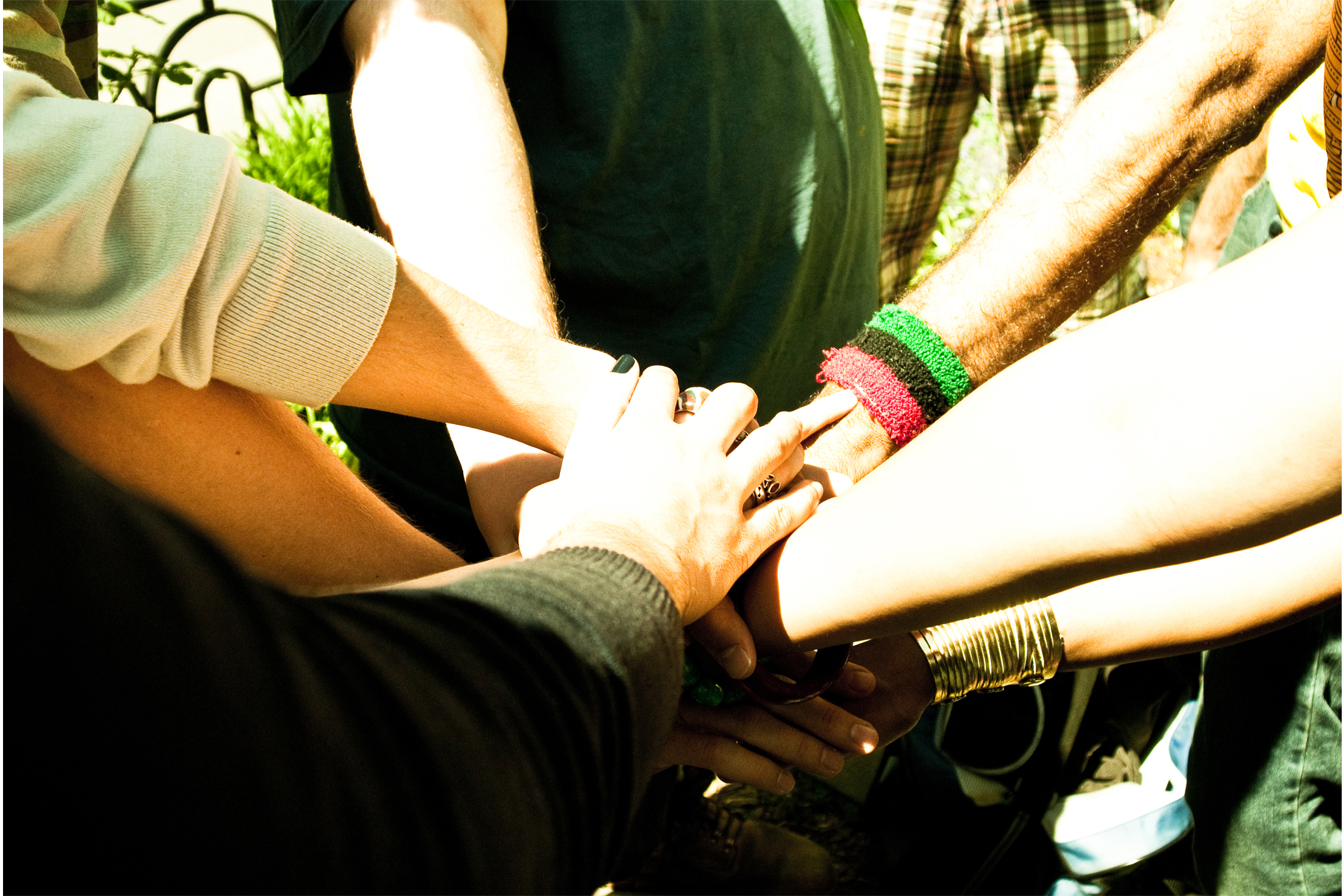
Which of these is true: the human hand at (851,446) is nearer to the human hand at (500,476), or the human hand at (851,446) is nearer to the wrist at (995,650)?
the wrist at (995,650)

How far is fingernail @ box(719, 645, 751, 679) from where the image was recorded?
48.6 inches

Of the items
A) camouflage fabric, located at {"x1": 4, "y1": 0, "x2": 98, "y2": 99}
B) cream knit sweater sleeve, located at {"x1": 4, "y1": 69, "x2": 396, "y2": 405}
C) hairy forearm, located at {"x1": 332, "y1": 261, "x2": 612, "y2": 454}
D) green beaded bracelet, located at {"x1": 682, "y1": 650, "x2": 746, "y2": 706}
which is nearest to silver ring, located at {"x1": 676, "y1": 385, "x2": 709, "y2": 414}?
hairy forearm, located at {"x1": 332, "y1": 261, "x2": 612, "y2": 454}

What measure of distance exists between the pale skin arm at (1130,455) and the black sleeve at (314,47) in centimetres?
109

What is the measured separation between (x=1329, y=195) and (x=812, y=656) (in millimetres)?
1098

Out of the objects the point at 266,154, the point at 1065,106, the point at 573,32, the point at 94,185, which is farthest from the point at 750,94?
the point at 266,154

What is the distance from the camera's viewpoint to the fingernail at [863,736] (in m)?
1.41

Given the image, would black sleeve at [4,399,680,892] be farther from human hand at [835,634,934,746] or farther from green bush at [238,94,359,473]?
green bush at [238,94,359,473]

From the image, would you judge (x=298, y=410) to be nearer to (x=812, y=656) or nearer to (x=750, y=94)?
(x=750, y=94)

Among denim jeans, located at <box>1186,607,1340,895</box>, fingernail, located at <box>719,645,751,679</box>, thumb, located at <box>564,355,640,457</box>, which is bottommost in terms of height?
denim jeans, located at <box>1186,607,1340,895</box>

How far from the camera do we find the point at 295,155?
3.46 metres

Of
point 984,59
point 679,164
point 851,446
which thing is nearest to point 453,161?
point 679,164

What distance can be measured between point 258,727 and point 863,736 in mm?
1103

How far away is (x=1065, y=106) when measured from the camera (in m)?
2.97

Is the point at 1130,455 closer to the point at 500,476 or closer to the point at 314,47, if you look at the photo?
the point at 500,476
